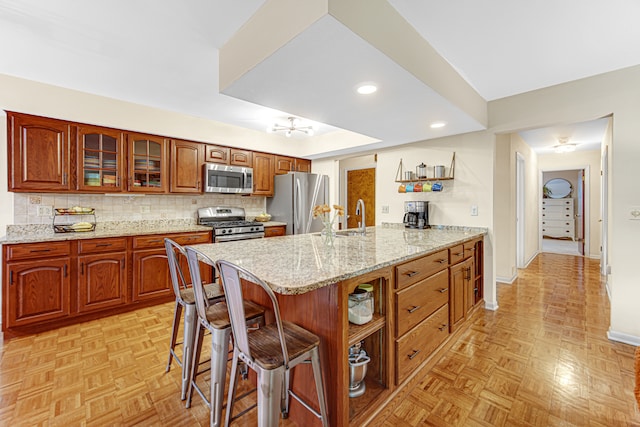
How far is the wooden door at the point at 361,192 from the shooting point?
5395 mm

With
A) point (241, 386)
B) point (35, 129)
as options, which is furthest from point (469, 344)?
point (35, 129)

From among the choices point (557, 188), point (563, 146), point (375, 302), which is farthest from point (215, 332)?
point (557, 188)

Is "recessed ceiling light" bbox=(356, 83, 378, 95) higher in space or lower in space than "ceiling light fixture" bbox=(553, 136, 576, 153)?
lower

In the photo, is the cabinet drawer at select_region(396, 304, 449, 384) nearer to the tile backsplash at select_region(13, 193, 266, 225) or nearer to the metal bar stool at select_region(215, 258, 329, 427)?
the metal bar stool at select_region(215, 258, 329, 427)

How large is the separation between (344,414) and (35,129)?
3.63 m

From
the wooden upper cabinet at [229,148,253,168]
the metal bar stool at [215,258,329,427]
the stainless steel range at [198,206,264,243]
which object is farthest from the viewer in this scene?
the wooden upper cabinet at [229,148,253,168]

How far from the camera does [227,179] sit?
3.99 m

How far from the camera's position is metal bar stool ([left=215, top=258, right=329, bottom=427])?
106 centimetres

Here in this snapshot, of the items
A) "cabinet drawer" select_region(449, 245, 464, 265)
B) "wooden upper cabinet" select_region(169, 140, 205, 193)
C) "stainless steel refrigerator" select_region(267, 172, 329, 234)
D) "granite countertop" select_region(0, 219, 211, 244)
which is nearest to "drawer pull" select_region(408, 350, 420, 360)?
"cabinet drawer" select_region(449, 245, 464, 265)

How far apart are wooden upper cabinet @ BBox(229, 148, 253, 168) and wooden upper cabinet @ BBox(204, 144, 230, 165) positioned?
0.26 ft

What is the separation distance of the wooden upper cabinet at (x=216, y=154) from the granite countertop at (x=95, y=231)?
3.29ft

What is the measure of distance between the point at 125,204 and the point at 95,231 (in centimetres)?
51

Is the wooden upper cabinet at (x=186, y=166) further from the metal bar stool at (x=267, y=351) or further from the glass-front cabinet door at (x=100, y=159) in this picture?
the metal bar stool at (x=267, y=351)

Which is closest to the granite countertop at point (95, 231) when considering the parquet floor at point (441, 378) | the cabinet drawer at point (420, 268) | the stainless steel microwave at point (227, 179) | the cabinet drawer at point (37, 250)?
the cabinet drawer at point (37, 250)
